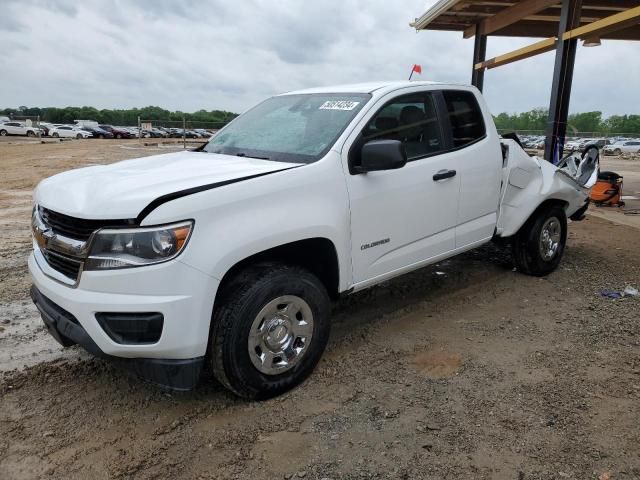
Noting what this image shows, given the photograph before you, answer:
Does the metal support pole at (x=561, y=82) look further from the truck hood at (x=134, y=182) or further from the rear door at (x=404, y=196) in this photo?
the truck hood at (x=134, y=182)

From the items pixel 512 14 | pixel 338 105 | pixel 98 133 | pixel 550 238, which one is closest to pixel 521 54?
pixel 512 14

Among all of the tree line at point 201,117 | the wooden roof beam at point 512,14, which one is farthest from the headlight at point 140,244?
the tree line at point 201,117

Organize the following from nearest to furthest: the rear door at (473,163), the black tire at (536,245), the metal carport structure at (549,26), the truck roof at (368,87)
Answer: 1. the truck roof at (368,87)
2. the rear door at (473,163)
3. the black tire at (536,245)
4. the metal carport structure at (549,26)

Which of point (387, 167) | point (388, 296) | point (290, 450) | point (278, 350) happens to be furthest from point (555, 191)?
point (290, 450)

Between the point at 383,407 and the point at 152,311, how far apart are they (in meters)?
1.48

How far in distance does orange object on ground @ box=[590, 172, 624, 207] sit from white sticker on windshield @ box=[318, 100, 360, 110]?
27.0ft

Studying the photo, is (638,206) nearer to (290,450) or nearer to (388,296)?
(388,296)

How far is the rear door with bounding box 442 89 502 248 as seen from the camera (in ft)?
14.1

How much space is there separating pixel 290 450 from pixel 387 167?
5.81 feet

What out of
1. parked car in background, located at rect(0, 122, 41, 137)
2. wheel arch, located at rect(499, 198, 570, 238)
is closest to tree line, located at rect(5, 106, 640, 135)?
parked car in background, located at rect(0, 122, 41, 137)

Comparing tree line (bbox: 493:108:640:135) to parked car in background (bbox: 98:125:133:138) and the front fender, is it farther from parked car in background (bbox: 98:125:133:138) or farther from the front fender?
the front fender

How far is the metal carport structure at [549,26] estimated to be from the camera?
10891 millimetres

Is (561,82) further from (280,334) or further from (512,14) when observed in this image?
(280,334)

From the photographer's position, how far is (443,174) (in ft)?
13.2
